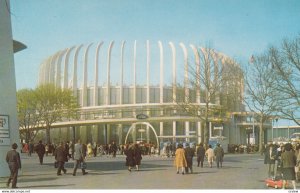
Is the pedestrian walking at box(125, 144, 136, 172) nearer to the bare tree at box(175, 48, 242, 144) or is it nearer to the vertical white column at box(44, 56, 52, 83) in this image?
the bare tree at box(175, 48, 242, 144)

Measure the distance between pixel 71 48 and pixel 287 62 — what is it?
54.0 meters

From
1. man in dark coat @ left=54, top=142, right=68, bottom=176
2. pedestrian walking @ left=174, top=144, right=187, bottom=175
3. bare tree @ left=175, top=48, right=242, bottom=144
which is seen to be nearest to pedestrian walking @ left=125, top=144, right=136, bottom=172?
pedestrian walking @ left=174, top=144, right=187, bottom=175

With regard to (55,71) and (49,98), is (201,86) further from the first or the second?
(55,71)

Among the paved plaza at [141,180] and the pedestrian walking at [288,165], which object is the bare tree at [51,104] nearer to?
the paved plaza at [141,180]

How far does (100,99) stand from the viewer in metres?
76.0

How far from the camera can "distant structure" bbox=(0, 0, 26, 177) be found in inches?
659

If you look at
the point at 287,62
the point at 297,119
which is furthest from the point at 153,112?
the point at 287,62

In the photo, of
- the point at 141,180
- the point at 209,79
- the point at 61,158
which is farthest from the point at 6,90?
the point at 209,79

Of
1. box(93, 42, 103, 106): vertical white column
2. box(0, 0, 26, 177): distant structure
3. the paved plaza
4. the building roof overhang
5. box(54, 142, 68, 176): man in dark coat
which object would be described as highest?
box(93, 42, 103, 106): vertical white column

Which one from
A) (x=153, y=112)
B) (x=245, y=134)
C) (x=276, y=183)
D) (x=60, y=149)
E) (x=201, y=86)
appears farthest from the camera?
(x=245, y=134)

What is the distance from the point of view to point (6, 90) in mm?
17172

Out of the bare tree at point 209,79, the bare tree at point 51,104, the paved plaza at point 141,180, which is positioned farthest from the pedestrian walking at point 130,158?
the bare tree at point 51,104

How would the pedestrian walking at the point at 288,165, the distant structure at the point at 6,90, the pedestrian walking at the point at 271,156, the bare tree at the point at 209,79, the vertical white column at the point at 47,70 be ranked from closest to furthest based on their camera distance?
the pedestrian walking at the point at 288,165, the distant structure at the point at 6,90, the pedestrian walking at the point at 271,156, the bare tree at the point at 209,79, the vertical white column at the point at 47,70

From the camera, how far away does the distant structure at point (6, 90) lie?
1673cm
